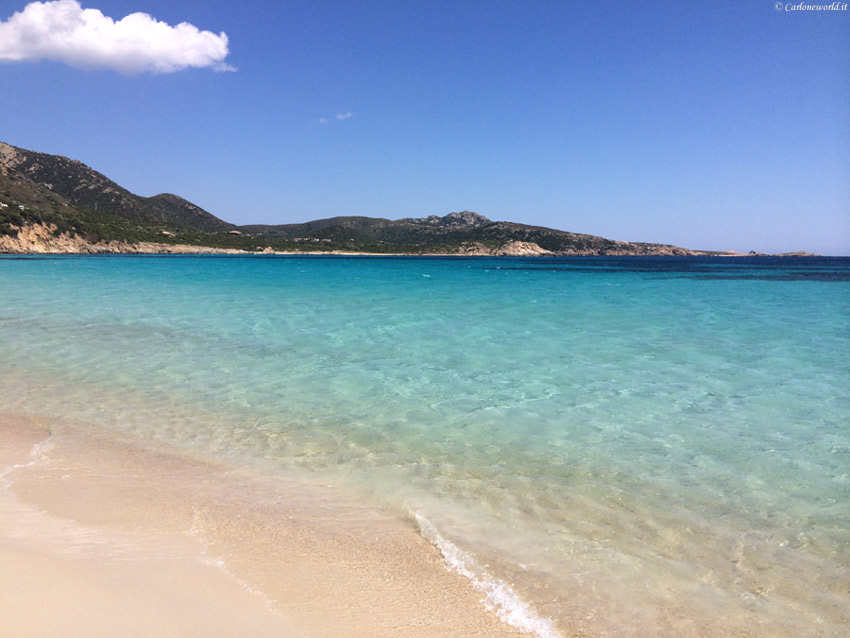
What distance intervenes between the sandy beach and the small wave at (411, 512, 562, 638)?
0.24 feet

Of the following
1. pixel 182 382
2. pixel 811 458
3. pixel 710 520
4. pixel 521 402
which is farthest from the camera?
pixel 182 382

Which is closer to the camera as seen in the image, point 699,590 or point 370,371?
point 699,590

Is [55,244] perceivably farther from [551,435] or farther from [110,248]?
[551,435]

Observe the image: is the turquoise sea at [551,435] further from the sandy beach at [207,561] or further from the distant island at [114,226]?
the distant island at [114,226]

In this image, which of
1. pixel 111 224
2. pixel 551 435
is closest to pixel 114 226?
pixel 111 224

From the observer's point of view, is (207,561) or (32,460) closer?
(207,561)

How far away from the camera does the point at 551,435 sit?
696 centimetres

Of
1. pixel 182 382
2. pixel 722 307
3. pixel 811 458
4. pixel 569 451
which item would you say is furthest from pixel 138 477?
pixel 722 307

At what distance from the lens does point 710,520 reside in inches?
188

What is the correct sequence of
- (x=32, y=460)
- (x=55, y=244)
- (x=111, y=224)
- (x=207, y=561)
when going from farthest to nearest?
(x=111, y=224), (x=55, y=244), (x=32, y=460), (x=207, y=561)

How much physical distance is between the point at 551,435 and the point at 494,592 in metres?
3.61

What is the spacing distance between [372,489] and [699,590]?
296 cm

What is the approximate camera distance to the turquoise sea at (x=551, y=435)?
148 inches

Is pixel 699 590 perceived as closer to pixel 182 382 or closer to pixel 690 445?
pixel 690 445
